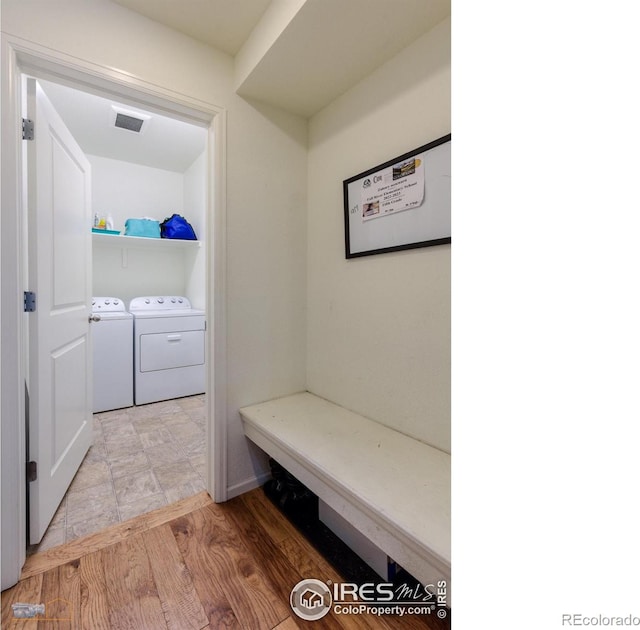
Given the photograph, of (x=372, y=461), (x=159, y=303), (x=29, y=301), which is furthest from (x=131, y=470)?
(x=159, y=303)

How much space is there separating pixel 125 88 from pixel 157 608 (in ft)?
6.80

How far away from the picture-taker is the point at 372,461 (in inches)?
48.5

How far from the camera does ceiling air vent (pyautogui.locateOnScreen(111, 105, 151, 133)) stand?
252 centimetres

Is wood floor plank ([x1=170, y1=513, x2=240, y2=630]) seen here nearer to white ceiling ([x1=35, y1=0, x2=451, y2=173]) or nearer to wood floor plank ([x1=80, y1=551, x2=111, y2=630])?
wood floor plank ([x1=80, y1=551, x2=111, y2=630])

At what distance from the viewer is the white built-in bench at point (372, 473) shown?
90 centimetres

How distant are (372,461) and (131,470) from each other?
5.21 ft

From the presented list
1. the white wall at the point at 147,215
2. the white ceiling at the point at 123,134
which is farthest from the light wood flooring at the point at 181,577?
the white ceiling at the point at 123,134

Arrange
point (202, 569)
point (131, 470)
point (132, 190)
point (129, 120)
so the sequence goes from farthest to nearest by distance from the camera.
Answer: point (132, 190)
point (129, 120)
point (131, 470)
point (202, 569)

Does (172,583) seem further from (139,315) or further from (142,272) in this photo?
(142,272)

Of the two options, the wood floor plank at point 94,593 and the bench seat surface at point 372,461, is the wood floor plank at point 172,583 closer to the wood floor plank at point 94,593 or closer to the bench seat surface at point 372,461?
the wood floor plank at point 94,593

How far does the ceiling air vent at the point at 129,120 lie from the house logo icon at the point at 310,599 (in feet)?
10.8
